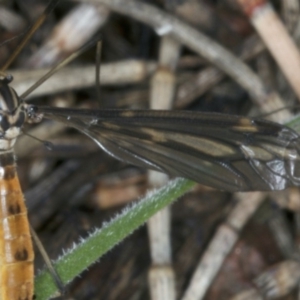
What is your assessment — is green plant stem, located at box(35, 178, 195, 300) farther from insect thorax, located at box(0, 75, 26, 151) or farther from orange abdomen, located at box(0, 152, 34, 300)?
insect thorax, located at box(0, 75, 26, 151)

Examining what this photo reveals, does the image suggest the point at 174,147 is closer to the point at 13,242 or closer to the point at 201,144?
the point at 201,144

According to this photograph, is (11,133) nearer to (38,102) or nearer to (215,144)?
(38,102)

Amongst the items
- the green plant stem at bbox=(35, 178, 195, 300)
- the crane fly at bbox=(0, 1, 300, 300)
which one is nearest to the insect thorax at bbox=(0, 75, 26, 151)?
the crane fly at bbox=(0, 1, 300, 300)

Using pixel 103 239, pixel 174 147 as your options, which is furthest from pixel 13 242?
pixel 174 147

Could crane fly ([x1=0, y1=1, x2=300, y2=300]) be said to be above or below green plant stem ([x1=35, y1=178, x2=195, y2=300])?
above

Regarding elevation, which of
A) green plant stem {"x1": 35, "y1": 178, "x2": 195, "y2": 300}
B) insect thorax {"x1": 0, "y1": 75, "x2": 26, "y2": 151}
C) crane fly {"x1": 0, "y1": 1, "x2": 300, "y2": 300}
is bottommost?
green plant stem {"x1": 35, "y1": 178, "x2": 195, "y2": 300}

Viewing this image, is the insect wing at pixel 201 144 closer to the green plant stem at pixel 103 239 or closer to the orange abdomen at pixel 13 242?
the green plant stem at pixel 103 239

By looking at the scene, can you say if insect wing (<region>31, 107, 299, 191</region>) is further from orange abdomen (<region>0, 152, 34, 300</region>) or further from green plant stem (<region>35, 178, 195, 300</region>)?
orange abdomen (<region>0, 152, 34, 300</region>)

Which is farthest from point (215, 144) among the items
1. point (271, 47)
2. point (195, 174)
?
point (271, 47)
